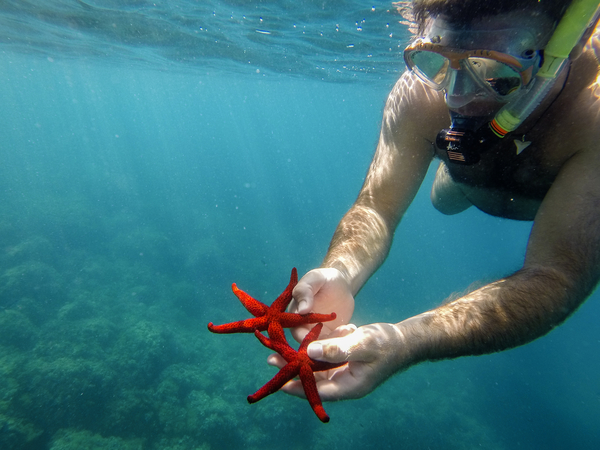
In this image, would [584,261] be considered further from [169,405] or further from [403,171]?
[169,405]

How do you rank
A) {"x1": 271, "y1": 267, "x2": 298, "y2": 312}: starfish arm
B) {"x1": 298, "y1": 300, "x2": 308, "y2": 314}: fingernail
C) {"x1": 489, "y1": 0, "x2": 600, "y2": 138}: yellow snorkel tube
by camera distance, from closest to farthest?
{"x1": 489, "y1": 0, "x2": 600, "y2": 138}: yellow snorkel tube
{"x1": 298, "y1": 300, "x2": 308, "y2": 314}: fingernail
{"x1": 271, "y1": 267, "x2": 298, "y2": 312}: starfish arm

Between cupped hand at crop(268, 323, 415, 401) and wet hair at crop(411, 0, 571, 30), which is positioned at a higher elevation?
wet hair at crop(411, 0, 571, 30)

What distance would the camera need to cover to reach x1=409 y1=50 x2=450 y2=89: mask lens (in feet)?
8.79

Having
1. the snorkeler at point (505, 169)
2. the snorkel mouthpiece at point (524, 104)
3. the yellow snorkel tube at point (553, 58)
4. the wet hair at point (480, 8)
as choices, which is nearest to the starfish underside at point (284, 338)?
the snorkeler at point (505, 169)

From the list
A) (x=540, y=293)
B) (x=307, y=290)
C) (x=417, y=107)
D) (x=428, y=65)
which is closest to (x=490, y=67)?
(x=428, y=65)

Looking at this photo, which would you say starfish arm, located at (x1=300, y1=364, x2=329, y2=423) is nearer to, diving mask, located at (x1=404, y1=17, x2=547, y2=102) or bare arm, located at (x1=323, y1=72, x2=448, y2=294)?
bare arm, located at (x1=323, y1=72, x2=448, y2=294)

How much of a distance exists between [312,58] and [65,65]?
1008 inches

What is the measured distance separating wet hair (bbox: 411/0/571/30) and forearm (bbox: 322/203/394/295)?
1.61 m

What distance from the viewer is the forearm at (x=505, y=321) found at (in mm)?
1766

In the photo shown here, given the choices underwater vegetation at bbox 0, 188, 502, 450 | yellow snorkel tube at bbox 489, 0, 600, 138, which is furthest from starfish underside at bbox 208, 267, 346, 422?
underwater vegetation at bbox 0, 188, 502, 450

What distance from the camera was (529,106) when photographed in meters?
2.04

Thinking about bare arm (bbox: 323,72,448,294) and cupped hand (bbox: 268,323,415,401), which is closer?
cupped hand (bbox: 268,323,415,401)

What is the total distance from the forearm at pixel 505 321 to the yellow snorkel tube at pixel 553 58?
983 mm

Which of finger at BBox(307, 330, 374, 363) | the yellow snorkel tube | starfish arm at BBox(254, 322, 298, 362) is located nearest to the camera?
finger at BBox(307, 330, 374, 363)
